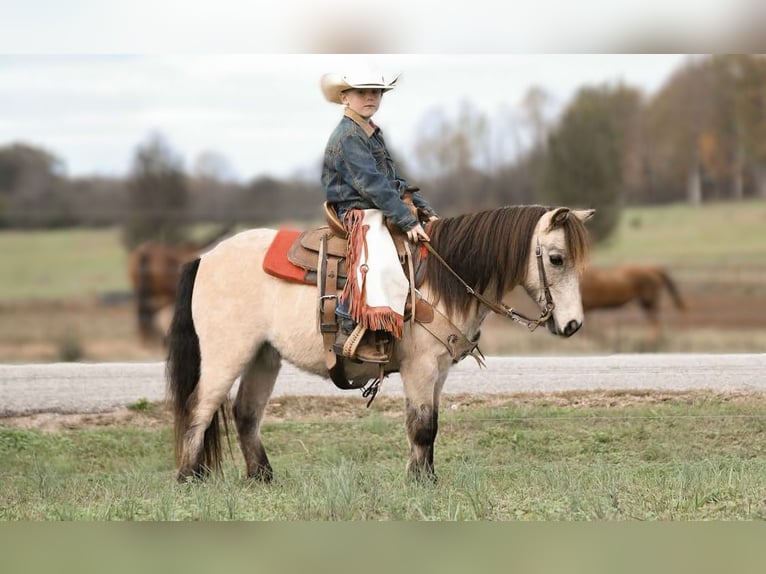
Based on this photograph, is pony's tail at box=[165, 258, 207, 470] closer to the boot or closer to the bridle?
the boot

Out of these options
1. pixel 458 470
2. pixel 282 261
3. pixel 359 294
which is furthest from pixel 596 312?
pixel 359 294

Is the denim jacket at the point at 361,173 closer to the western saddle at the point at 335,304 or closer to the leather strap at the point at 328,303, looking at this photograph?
the western saddle at the point at 335,304

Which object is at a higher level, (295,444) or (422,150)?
(422,150)

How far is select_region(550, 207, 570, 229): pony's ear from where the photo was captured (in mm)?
5414

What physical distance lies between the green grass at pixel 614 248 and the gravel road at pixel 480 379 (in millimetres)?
7120

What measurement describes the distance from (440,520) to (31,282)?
11.5 metres

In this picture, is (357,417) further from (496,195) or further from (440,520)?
(496,195)

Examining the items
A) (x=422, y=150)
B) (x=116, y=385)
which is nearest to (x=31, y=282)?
(x=422, y=150)

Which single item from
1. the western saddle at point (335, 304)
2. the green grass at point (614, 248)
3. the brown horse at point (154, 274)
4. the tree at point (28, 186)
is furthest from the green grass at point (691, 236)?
the western saddle at point (335, 304)

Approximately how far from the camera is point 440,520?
5199mm

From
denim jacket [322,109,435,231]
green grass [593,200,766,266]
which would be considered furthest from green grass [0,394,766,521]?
green grass [593,200,766,266]

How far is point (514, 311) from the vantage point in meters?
5.75

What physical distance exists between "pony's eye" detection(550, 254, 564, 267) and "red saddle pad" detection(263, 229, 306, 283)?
4.42ft

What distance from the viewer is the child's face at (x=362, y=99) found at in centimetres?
559
